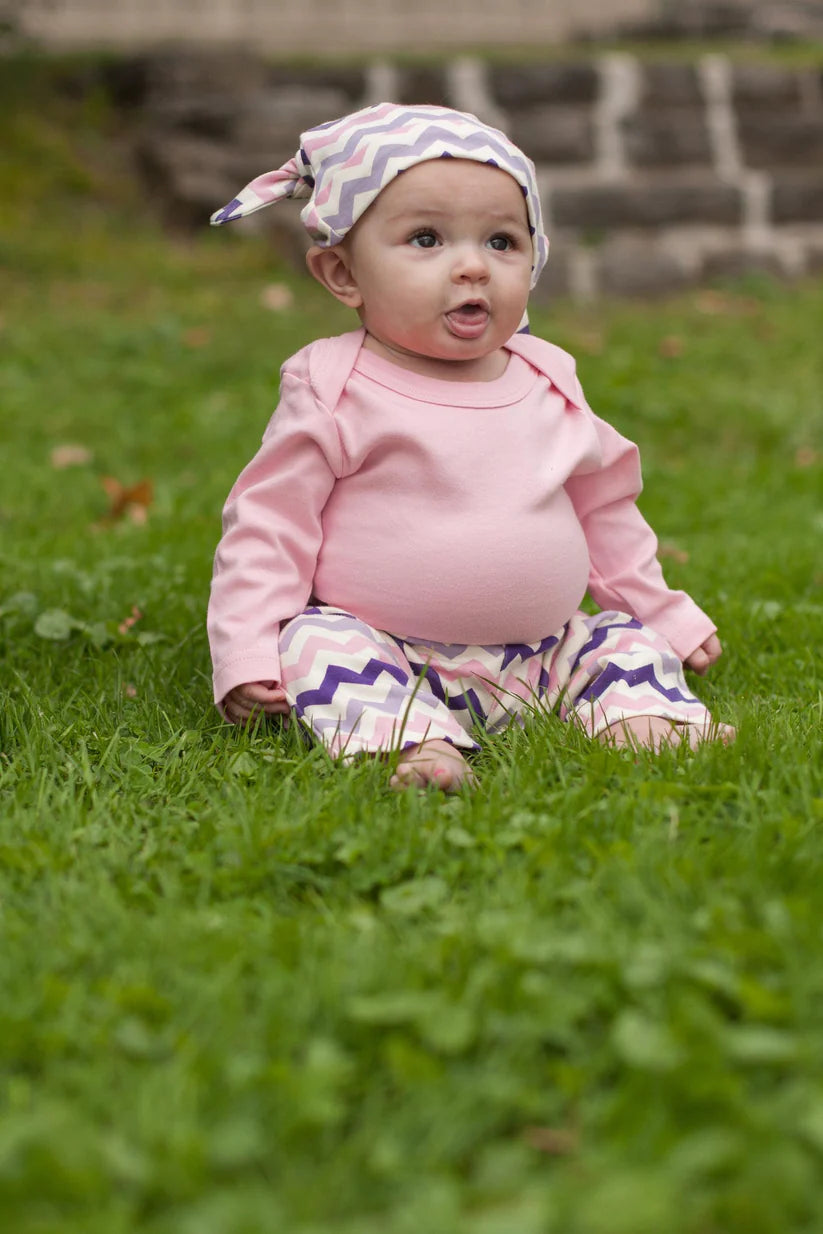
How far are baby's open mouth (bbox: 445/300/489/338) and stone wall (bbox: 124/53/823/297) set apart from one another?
20.6 feet

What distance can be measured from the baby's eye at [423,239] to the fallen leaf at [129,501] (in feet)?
7.16

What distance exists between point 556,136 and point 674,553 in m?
6.49

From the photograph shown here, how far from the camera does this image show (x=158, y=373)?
20.3 ft

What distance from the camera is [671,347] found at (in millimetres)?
Answer: 6652

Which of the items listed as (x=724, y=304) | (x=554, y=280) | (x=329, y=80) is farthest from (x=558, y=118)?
(x=724, y=304)

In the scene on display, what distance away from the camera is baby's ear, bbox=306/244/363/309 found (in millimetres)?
2490

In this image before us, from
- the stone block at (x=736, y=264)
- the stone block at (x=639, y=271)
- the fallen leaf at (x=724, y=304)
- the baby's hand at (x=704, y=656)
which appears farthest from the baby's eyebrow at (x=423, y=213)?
the stone block at (x=736, y=264)

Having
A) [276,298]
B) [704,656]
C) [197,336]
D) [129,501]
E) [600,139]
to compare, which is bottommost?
[129,501]

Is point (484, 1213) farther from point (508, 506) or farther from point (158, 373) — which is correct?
point (158, 373)

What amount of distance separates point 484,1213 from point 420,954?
39 centimetres

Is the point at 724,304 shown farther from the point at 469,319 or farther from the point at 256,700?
the point at 256,700

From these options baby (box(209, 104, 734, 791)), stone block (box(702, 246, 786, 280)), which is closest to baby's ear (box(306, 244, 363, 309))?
baby (box(209, 104, 734, 791))

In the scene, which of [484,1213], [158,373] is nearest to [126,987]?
[484,1213]

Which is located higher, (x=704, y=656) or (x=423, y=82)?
(x=423, y=82)
